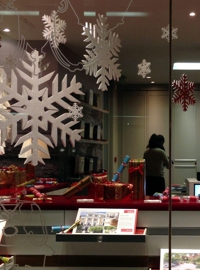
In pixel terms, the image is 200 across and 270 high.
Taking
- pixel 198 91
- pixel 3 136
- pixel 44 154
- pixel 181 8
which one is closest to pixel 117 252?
pixel 44 154

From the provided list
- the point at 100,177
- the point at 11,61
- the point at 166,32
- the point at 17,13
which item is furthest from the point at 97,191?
the point at 17,13

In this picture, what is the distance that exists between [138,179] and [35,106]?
2.27 ft

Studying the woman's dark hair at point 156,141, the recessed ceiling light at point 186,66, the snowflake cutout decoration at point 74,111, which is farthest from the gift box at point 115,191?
the recessed ceiling light at point 186,66

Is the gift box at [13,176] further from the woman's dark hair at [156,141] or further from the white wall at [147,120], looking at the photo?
the woman's dark hair at [156,141]

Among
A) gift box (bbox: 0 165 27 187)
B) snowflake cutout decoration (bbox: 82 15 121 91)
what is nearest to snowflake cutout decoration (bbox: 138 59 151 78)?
snowflake cutout decoration (bbox: 82 15 121 91)

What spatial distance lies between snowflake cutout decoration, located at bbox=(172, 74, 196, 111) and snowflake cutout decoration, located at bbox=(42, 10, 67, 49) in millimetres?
675

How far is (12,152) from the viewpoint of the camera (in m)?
2.38

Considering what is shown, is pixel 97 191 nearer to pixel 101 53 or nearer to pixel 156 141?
pixel 156 141

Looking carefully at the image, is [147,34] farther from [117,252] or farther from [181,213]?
[117,252]

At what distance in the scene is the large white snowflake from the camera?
2.30 meters

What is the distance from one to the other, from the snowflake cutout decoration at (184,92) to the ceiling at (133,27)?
0.13ft

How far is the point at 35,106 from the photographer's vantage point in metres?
2.30

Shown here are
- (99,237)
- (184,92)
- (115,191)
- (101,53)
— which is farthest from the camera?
(184,92)

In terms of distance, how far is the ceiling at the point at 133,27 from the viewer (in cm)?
236
